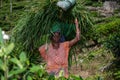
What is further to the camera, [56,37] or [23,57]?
[56,37]

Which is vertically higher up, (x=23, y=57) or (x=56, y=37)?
(x=23, y=57)

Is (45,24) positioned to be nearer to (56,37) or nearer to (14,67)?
(56,37)

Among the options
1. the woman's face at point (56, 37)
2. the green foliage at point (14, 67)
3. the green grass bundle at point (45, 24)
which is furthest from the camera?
the green grass bundle at point (45, 24)

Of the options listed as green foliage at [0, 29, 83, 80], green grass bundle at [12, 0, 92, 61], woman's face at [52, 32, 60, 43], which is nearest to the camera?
green foliage at [0, 29, 83, 80]

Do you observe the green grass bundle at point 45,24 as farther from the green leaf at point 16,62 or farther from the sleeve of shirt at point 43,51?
the green leaf at point 16,62

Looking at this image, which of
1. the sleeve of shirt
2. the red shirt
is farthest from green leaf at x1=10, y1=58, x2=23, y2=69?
the sleeve of shirt

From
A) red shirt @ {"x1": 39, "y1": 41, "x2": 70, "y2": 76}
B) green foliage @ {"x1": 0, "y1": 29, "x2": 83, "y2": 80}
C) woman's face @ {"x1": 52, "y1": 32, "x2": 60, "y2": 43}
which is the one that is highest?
green foliage @ {"x1": 0, "y1": 29, "x2": 83, "y2": 80}

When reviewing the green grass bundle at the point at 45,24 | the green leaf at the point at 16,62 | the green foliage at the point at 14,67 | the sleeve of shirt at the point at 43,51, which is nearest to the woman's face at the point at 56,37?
the green grass bundle at the point at 45,24

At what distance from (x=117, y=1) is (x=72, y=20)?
1596 centimetres

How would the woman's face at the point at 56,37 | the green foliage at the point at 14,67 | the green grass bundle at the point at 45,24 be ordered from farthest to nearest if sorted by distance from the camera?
1. the green grass bundle at the point at 45,24
2. the woman's face at the point at 56,37
3. the green foliage at the point at 14,67

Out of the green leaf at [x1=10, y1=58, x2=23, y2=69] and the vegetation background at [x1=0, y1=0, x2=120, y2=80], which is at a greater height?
the green leaf at [x1=10, y1=58, x2=23, y2=69]

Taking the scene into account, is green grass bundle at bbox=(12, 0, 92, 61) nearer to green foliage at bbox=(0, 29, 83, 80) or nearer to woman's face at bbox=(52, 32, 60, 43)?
woman's face at bbox=(52, 32, 60, 43)

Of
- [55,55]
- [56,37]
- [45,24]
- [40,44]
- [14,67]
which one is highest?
[14,67]

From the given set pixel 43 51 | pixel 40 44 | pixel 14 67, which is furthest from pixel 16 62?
pixel 40 44
